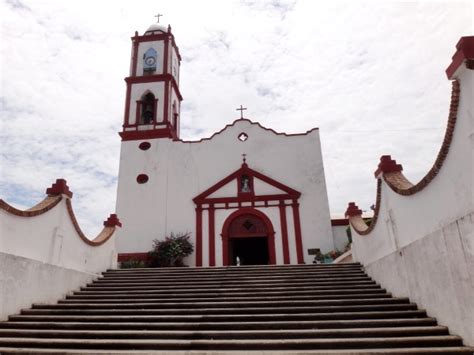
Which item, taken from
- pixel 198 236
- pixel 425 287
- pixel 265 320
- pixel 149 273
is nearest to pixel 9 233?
pixel 149 273

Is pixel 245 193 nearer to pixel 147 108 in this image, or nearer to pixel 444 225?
pixel 147 108

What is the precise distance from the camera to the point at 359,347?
17.1 ft

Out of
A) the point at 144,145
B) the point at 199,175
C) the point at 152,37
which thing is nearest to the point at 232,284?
the point at 199,175

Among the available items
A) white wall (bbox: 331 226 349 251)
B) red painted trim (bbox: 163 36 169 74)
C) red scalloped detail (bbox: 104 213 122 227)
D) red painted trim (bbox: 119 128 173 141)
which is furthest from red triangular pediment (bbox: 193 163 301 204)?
red painted trim (bbox: 163 36 169 74)

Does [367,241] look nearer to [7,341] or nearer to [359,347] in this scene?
[359,347]

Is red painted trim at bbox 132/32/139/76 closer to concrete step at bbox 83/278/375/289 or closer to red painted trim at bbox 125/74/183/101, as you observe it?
red painted trim at bbox 125/74/183/101

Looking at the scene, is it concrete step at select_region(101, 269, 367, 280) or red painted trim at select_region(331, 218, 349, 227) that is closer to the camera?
concrete step at select_region(101, 269, 367, 280)

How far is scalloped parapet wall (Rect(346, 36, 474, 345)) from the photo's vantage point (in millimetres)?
4668

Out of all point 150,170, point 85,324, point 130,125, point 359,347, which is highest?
point 130,125

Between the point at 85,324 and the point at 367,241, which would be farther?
the point at 367,241

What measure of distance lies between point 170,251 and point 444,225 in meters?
12.1

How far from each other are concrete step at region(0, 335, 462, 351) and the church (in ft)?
34.1

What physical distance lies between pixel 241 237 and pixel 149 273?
6513 millimetres

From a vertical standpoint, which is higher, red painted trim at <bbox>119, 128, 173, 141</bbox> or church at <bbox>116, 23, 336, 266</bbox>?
red painted trim at <bbox>119, 128, 173, 141</bbox>
